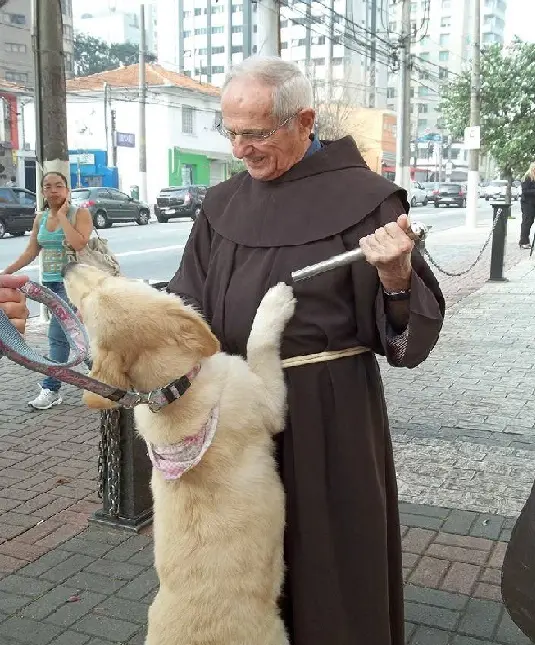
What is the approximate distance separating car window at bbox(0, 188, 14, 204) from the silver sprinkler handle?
75.3ft

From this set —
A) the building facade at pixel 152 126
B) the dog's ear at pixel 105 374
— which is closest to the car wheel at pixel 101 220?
the building facade at pixel 152 126

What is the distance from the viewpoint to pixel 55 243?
22.6ft

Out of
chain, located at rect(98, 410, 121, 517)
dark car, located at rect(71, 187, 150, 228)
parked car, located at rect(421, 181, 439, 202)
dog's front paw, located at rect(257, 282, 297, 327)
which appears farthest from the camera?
parked car, located at rect(421, 181, 439, 202)

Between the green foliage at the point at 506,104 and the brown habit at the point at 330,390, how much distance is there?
25.3 meters

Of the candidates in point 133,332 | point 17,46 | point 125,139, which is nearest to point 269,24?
point 133,332

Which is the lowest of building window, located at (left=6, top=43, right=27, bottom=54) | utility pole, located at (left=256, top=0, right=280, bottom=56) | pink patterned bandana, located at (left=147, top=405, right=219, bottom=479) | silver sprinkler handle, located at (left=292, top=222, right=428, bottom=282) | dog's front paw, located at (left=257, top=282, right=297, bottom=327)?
pink patterned bandana, located at (left=147, top=405, right=219, bottom=479)

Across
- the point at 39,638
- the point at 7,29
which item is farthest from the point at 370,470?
the point at 7,29

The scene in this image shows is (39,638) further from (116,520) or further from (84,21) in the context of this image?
(84,21)

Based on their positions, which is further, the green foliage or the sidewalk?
the green foliage

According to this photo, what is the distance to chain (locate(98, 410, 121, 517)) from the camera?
4.31 m

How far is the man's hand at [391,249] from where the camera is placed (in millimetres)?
1982

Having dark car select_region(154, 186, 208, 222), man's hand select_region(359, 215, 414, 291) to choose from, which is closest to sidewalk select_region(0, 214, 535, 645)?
man's hand select_region(359, 215, 414, 291)

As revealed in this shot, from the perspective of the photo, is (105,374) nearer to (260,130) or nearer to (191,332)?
(191,332)

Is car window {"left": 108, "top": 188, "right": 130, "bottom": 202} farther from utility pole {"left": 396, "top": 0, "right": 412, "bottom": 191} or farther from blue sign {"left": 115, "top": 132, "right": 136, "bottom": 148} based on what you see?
blue sign {"left": 115, "top": 132, "right": 136, "bottom": 148}
